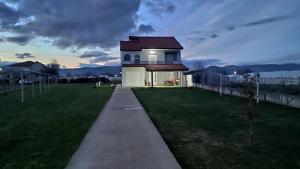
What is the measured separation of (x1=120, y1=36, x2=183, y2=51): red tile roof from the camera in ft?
166

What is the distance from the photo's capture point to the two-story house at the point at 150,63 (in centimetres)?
4934

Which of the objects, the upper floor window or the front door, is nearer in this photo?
the upper floor window

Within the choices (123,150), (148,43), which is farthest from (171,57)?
(123,150)

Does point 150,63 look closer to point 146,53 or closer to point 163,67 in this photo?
point 146,53

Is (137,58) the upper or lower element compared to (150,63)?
upper

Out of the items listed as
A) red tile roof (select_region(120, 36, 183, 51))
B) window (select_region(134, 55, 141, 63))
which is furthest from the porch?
red tile roof (select_region(120, 36, 183, 51))

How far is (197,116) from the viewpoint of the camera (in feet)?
43.0

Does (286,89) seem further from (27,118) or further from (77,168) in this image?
(77,168)

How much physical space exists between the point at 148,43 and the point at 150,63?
350 cm

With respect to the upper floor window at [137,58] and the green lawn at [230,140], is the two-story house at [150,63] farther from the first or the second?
the green lawn at [230,140]

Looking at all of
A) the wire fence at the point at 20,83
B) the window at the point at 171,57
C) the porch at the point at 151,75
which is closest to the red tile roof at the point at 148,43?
the window at the point at 171,57

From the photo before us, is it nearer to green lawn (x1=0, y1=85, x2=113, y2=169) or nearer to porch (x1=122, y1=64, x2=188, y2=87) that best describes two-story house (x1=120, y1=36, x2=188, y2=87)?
porch (x1=122, y1=64, x2=188, y2=87)

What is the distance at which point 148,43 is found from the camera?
52.5 m

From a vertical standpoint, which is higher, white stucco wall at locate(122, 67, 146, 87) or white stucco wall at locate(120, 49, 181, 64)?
white stucco wall at locate(120, 49, 181, 64)
